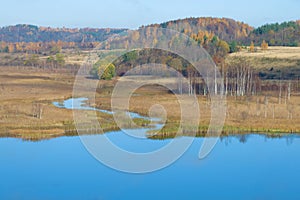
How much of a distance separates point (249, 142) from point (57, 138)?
8.26 meters

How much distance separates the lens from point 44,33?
174 metres

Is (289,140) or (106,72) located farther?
(106,72)

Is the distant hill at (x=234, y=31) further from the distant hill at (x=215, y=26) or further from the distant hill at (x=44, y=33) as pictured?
the distant hill at (x=44, y=33)

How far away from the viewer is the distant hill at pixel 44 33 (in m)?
161

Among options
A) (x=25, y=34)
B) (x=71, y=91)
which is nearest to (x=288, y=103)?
(x=71, y=91)

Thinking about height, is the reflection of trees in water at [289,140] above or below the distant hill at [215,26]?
below

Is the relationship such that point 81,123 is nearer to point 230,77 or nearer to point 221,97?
point 221,97

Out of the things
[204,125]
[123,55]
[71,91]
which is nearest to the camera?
[204,125]

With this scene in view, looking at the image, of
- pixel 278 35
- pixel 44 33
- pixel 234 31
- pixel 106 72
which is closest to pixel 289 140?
pixel 106 72

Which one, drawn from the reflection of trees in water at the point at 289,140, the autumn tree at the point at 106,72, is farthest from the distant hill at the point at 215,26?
the reflection of trees in water at the point at 289,140

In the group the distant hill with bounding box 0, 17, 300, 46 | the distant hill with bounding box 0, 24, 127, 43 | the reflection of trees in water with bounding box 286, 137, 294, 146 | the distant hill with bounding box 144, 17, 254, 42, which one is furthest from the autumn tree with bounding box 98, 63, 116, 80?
the distant hill with bounding box 0, 24, 127, 43

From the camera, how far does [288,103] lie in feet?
91.4

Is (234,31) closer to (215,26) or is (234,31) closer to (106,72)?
(215,26)

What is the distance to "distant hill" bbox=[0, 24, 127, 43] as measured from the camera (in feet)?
529
